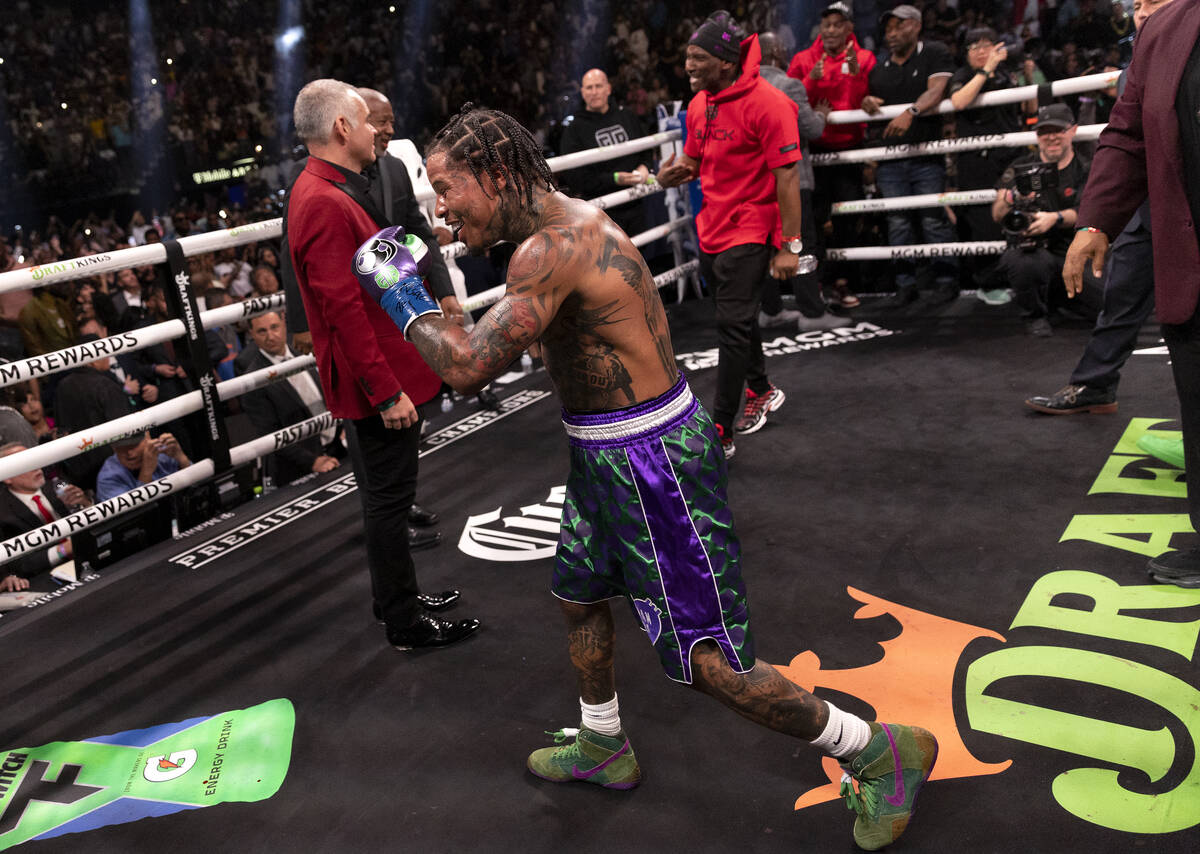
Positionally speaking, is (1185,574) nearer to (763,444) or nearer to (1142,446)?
(1142,446)

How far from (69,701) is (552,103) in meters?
10.3

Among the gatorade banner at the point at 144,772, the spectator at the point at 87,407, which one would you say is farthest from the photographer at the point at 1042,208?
the spectator at the point at 87,407

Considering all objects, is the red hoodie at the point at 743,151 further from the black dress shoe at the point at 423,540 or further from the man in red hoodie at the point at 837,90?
the man in red hoodie at the point at 837,90

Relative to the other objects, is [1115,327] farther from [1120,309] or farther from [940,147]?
[940,147]

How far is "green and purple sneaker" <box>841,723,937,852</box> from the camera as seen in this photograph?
166 centimetres

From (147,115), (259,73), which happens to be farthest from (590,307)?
(259,73)

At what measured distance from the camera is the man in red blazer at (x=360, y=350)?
2244mm

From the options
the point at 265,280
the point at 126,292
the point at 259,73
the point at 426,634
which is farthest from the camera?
the point at 259,73

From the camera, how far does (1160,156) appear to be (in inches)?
84.7

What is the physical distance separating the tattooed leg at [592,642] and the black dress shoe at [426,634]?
0.76 metres

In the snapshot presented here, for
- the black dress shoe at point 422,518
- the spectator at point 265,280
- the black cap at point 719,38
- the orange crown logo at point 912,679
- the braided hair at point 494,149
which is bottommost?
the orange crown logo at point 912,679

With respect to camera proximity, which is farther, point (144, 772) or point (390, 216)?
point (390, 216)

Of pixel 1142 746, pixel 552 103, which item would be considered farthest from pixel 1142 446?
pixel 552 103

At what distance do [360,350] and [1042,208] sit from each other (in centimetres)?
372
